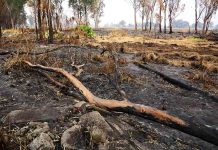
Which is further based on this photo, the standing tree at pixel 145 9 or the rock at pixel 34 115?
the standing tree at pixel 145 9

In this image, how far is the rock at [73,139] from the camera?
3832 mm

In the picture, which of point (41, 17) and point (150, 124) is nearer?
point (150, 124)

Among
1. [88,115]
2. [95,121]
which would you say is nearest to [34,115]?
[88,115]

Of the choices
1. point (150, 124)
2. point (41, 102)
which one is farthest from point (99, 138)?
point (41, 102)

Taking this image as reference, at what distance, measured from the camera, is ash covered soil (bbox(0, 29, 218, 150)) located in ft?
13.0

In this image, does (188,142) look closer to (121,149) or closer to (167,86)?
(121,149)

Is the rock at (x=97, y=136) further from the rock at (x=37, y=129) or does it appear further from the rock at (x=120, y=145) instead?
the rock at (x=37, y=129)

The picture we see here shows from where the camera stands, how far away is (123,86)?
7988 mm

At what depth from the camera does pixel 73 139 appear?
3.96 meters

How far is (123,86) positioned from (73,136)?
4.10m

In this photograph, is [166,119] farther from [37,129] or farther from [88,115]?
[37,129]

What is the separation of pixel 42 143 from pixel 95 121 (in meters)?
0.97

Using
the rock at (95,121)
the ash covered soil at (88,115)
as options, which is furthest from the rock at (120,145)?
the rock at (95,121)

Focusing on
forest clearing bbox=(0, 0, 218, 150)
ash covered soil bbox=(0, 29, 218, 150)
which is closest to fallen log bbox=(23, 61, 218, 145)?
forest clearing bbox=(0, 0, 218, 150)
